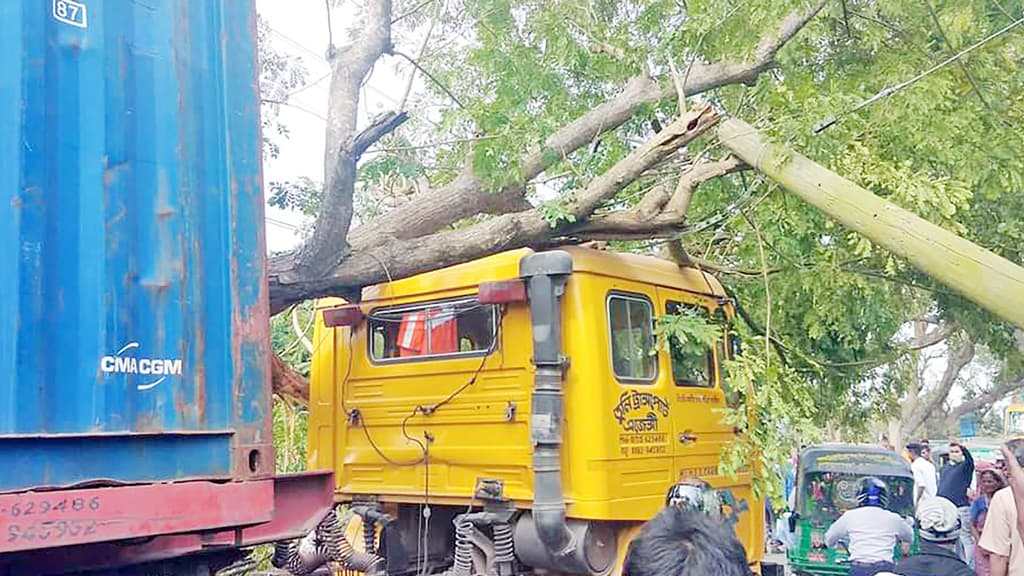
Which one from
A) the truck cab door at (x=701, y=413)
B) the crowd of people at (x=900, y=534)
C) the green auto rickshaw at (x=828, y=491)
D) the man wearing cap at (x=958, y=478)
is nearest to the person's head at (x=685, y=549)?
the crowd of people at (x=900, y=534)

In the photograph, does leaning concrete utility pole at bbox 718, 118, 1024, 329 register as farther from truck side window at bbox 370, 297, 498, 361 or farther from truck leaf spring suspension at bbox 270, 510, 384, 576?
truck leaf spring suspension at bbox 270, 510, 384, 576

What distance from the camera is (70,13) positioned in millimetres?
3514

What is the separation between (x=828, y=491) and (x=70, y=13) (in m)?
9.91

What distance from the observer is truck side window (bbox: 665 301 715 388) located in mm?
6656

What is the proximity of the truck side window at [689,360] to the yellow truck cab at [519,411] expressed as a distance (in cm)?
2

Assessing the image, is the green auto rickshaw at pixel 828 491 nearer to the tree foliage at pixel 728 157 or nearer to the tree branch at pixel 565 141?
the tree foliage at pixel 728 157

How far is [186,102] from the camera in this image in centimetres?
390

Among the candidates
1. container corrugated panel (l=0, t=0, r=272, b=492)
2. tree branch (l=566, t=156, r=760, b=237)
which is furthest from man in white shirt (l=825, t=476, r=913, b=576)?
container corrugated panel (l=0, t=0, r=272, b=492)

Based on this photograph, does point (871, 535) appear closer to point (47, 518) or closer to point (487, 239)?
point (487, 239)

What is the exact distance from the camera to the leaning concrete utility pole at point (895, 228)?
481 cm

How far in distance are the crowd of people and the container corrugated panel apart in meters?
1.87

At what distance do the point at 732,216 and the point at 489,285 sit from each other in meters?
2.23

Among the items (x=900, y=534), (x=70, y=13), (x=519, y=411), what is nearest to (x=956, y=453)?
(x=900, y=534)

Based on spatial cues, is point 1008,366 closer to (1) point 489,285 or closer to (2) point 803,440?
(2) point 803,440
